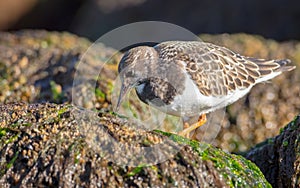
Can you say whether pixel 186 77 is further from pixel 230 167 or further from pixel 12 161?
pixel 12 161

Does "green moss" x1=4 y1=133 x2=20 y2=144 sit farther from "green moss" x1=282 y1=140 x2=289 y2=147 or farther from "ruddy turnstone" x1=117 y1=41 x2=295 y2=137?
"green moss" x1=282 y1=140 x2=289 y2=147

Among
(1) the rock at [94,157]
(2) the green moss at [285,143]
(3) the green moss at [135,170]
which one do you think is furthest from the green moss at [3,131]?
(2) the green moss at [285,143]

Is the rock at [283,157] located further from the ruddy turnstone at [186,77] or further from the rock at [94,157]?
the ruddy turnstone at [186,77]

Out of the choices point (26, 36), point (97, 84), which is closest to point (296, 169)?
point (97, 84)

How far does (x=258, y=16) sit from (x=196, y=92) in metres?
7.68

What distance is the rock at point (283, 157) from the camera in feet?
18.6

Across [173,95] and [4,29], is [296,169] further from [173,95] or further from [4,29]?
[4,29]

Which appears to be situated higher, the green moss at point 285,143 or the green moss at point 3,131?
the green moss at point 3,131

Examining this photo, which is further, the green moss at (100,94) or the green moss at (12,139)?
the green moss at (100,94)

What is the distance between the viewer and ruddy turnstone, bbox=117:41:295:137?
6.41m

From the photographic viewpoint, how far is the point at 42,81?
8.66 metres

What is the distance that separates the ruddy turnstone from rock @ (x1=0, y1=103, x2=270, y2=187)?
3.50 ft

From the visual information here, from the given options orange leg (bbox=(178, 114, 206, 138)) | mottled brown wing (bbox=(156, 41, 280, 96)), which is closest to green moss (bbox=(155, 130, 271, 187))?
mottled brown wing (bbox=(156, 41, 280, 96))

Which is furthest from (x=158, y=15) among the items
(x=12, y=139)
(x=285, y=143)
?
(x=12, y=139)
